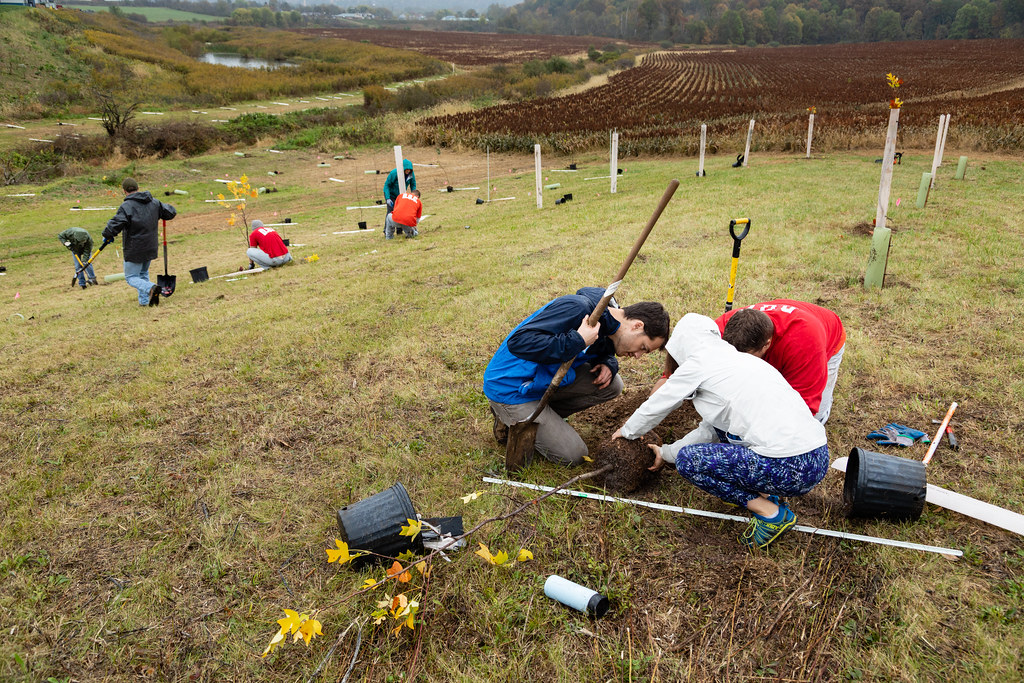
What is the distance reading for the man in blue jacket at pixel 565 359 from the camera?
11.5 ft

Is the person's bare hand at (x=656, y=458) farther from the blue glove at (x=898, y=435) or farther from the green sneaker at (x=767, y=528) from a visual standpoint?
the blue glove at (x=898, y=435)

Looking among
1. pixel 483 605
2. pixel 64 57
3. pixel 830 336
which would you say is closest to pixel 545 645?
pixel 483 605

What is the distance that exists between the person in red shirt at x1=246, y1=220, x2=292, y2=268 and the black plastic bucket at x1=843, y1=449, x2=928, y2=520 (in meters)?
9.59

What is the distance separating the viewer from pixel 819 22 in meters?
94.1

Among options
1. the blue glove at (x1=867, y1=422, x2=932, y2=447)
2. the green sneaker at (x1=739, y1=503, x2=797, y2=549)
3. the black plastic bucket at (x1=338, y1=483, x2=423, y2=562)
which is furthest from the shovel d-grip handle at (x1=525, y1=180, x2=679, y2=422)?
the blue glove at (x1=867, y1=422, x2=932, y2=447)

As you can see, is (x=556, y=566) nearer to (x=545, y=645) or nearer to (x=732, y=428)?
(x=545, y=645)

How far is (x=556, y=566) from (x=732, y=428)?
124 cm

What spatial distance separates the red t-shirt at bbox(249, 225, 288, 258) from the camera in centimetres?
1001

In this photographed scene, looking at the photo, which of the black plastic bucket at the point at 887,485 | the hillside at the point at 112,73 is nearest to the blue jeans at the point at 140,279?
the black plastic bucket at the point at 887,485

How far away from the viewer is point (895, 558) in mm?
3002

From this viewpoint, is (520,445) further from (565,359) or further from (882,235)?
(882,235)

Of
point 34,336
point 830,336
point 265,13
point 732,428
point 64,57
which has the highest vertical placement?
point 265,13

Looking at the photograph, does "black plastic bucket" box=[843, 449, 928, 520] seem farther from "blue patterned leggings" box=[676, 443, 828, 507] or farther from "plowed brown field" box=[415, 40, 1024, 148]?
"plowed brown field" box=[415, 40, 1024, 148]

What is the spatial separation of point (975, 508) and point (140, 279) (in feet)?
33.3
